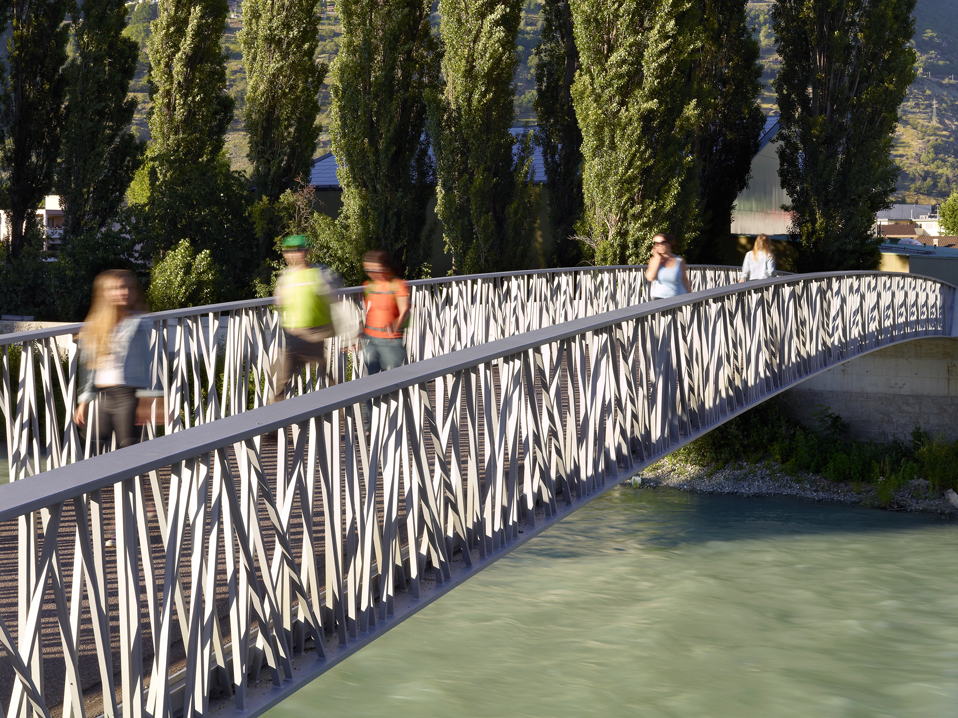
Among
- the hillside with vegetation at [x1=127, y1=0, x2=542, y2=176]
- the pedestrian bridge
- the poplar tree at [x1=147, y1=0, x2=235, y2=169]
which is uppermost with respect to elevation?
the hillside with vegetation at [x1=127, y1=0, x2=542, y2=176]

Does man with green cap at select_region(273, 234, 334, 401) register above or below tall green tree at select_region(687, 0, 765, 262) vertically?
below

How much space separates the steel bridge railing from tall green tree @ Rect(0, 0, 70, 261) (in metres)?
6.53

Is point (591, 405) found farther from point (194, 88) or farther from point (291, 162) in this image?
point (194, 88)

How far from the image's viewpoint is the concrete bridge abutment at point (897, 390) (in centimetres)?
2312

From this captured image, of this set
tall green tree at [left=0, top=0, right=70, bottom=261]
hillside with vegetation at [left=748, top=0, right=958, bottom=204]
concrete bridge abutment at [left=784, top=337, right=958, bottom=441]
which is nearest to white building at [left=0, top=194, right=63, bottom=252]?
tall green tree at [left=0, top=0, right=70, bottom=261]

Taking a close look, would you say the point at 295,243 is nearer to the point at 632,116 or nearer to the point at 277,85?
the point at 632,116

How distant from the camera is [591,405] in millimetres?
7195

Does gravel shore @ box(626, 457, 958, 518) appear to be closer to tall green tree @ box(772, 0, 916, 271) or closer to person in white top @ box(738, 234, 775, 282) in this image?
tall green tree @ box(772, 0, 916, 271)

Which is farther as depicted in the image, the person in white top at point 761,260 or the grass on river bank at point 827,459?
the grass on river bank at point 827,459

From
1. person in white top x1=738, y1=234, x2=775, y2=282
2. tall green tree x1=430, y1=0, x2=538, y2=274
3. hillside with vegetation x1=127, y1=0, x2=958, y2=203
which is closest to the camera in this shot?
person in white top x1=738, y1=234, x2=775, y2=282

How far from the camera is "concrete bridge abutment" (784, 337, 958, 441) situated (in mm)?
23125

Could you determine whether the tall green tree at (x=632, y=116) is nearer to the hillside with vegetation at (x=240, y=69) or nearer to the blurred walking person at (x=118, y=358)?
the blurred walking person at (x=118, y=358)

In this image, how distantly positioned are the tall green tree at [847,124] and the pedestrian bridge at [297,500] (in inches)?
579

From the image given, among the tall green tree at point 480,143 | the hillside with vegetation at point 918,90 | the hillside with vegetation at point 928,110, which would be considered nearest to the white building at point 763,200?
the tall green tree at point 480,143
